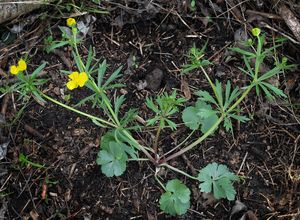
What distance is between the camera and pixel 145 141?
234 cm

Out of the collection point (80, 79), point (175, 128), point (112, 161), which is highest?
point (80, 79)

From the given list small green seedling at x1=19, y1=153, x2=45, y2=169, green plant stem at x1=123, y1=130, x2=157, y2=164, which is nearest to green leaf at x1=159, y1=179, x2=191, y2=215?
green plant stem at x1=123, y1=130, x2=157, y2=164

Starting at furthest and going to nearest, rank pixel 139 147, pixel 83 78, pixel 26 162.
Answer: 1. pixel 26 162
2. pixel 139 147
3. pixel 83 78

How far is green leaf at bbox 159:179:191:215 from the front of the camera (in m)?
2.15

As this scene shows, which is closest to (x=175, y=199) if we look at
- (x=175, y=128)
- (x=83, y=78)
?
(x=175, y=128)

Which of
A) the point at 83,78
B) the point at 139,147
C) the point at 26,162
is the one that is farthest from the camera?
the point at 26,162

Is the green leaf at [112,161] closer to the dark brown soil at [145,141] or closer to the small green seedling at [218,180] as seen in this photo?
the dark brown soil at [145,141]

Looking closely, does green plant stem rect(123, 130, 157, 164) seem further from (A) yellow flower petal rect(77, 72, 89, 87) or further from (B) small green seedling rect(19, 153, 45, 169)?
(B) small green seedling rect(19, 153, 45, 169)

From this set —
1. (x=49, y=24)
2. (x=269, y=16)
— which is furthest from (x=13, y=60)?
(x=269, y=16)

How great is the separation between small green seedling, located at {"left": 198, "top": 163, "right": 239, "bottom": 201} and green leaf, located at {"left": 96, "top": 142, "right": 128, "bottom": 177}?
0.38 metres

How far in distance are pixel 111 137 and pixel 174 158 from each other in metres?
0.36

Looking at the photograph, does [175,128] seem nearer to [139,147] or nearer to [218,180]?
[139,147]

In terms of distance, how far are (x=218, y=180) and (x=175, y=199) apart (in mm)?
230

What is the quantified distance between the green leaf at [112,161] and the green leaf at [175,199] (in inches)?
9.5
